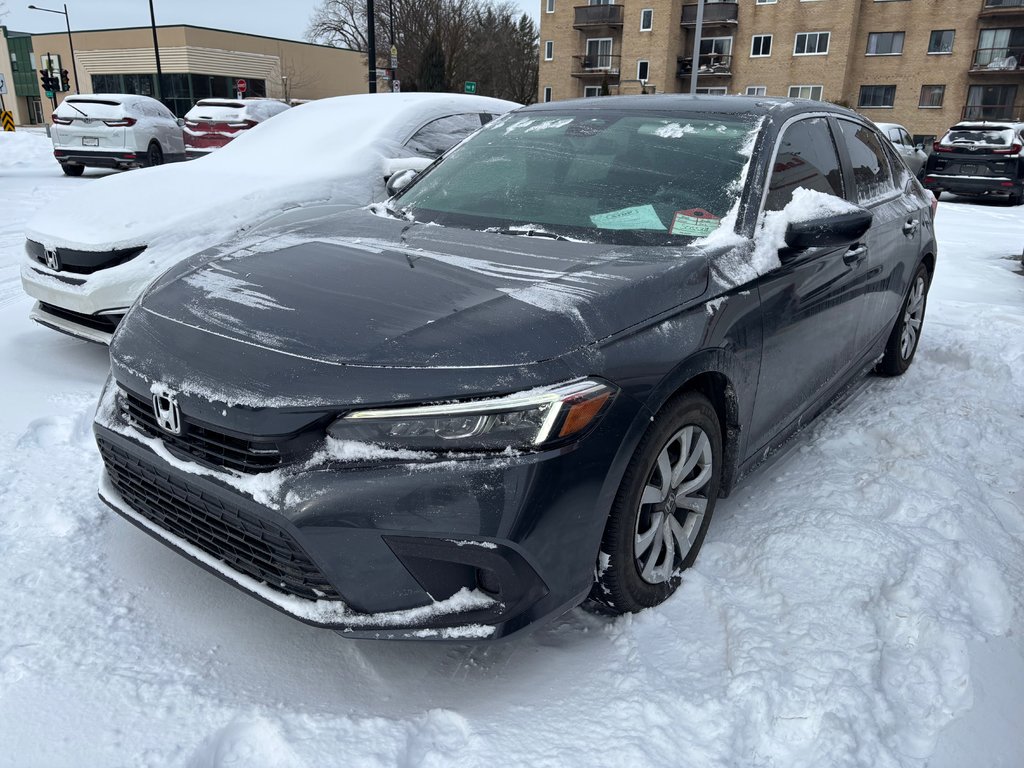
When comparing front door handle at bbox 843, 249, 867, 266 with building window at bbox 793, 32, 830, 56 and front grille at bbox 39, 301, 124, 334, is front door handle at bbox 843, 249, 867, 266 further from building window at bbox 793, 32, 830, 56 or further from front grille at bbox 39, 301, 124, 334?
building window at bbox 793, 32, 830, 56

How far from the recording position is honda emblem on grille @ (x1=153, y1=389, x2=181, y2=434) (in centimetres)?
209

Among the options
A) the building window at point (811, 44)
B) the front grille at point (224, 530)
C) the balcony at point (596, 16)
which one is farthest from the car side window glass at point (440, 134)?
the balcony at point (596, 16)

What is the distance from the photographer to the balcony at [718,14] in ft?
141

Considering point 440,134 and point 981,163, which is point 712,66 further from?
point 440,134

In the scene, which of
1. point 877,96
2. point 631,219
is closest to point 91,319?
point 631,219

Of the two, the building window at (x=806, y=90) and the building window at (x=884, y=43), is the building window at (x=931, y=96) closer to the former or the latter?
the building window at (x=884, y=43)

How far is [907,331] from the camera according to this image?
4.85 meters

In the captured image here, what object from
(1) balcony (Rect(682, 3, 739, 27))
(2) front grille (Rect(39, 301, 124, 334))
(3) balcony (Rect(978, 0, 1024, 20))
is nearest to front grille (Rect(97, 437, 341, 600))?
(2) front grille (Rect(39, 301, 124, 334))

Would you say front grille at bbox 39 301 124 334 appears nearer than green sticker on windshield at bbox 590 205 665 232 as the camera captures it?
No

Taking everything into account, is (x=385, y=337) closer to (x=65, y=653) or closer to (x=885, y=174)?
(x=65, y=653)

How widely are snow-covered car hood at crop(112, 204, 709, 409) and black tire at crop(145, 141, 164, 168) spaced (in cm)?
1427

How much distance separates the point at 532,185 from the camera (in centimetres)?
315

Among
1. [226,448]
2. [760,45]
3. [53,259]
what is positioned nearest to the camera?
[226,448]

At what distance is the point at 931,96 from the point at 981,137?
2884 centimetres
